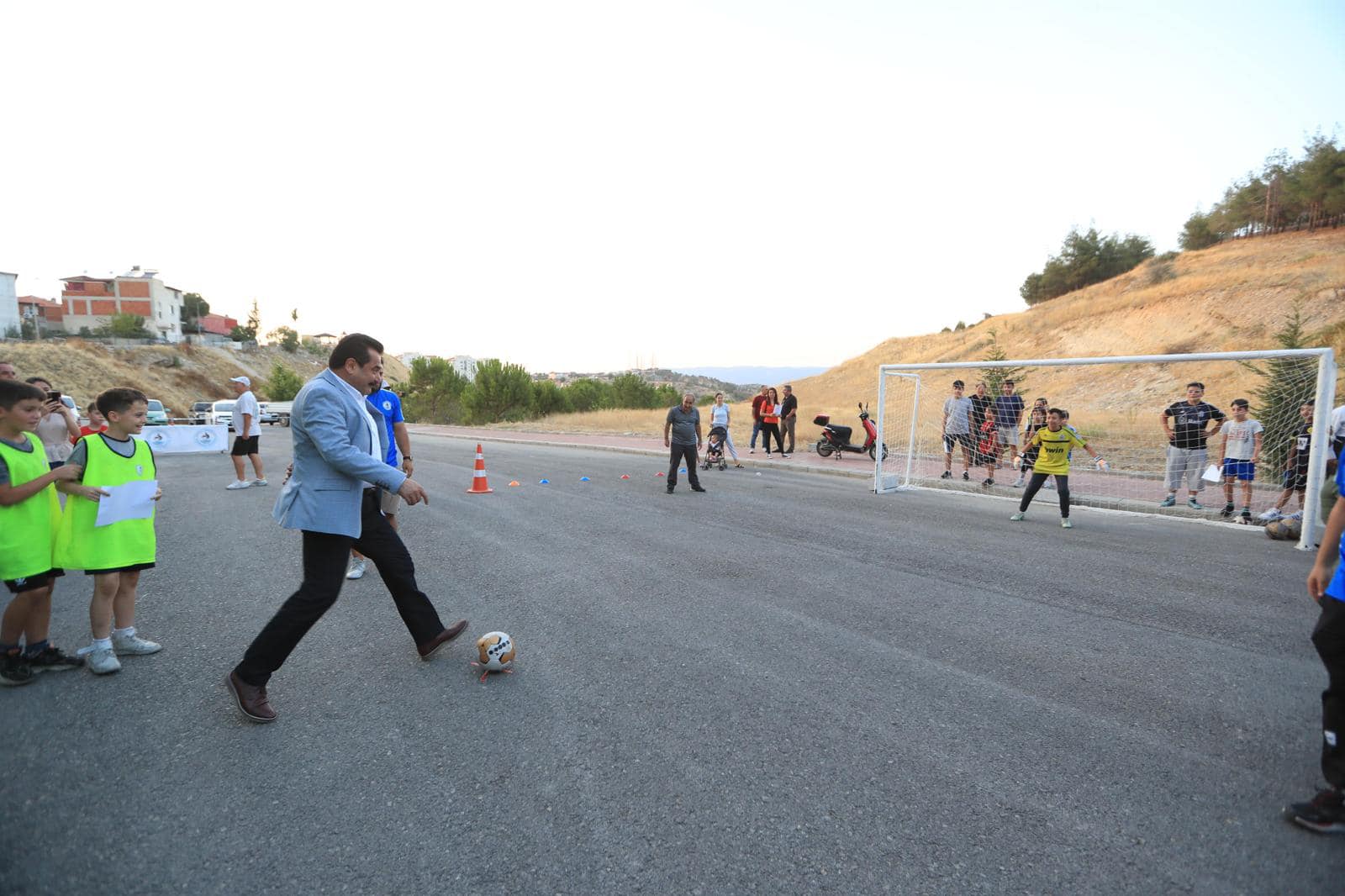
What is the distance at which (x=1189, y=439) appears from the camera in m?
9.98

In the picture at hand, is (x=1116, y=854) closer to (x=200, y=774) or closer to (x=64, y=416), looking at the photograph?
(x=200, y=774)

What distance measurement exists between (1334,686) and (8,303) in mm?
100711

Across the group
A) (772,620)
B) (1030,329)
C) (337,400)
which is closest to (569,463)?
(772,620)

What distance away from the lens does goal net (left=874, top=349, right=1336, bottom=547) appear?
9016mm

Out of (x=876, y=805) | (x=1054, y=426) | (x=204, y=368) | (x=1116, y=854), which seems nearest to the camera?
(x=1116, y=854)

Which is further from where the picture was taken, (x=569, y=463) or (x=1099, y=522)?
(x=569, y=463)

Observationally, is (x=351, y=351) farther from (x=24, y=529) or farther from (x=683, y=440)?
(x=683, y=440)

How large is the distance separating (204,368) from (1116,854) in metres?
87.1

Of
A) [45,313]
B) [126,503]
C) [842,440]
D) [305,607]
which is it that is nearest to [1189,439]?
[842,440]

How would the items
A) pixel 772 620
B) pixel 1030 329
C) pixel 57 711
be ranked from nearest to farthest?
1. pixel 57 711
2. pixel 772 620
3. pixel 1030 329

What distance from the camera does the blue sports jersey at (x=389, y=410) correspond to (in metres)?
6.14

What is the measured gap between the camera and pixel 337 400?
3.53 m

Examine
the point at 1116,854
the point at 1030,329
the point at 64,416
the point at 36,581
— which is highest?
the point at 1030,329

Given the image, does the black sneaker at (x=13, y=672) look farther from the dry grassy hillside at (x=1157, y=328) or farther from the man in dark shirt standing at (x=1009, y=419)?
the dry grassy hillside at (x=1157, y=328)
